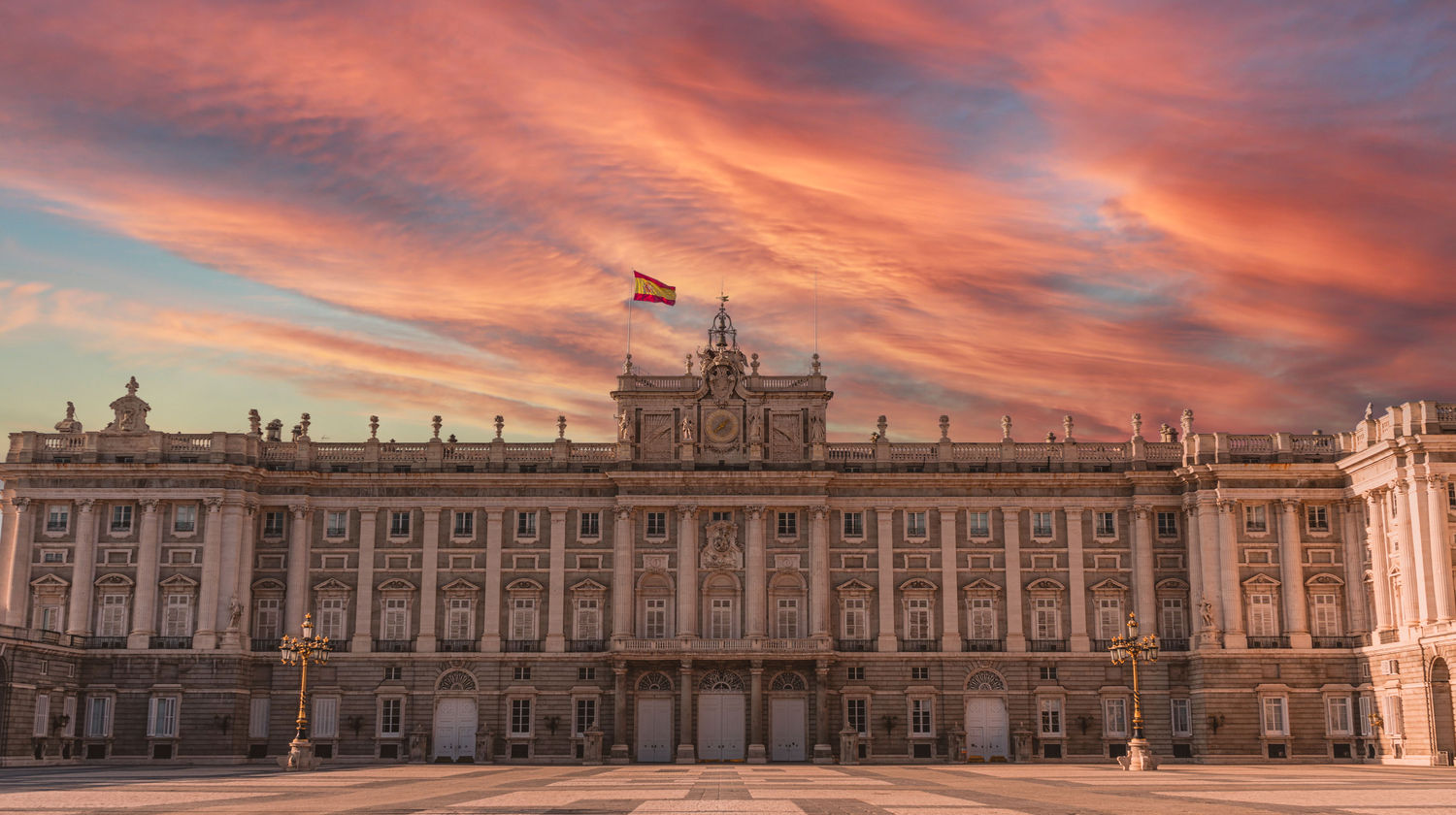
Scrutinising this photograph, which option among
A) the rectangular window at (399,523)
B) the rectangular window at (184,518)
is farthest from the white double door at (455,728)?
the rectangular window at (184,518)

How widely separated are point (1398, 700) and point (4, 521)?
230 feet

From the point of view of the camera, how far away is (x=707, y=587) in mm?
78125

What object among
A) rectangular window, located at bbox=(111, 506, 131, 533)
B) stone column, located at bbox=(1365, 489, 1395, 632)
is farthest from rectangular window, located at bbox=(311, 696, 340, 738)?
stone column, located at bbox=(1365, 489, 1395, 632)

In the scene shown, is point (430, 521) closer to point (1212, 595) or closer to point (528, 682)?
point (528, 682)

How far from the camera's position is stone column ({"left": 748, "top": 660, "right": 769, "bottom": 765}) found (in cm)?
7450

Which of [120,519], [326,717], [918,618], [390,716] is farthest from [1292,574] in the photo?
[120,519]

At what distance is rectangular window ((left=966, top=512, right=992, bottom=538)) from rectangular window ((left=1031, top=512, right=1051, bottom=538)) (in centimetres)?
227

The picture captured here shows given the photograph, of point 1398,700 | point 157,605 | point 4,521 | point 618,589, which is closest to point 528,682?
point 618,589

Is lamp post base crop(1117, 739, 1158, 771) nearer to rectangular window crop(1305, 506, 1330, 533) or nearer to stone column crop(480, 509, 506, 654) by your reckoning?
rectangular window crop(1305, 506, 1330, 533)

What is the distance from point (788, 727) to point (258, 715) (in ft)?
89.5

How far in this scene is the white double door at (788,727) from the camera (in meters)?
75.7

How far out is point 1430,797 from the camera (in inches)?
1494

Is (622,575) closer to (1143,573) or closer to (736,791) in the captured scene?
(1143,573)

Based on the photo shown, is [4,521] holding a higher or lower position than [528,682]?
higher
